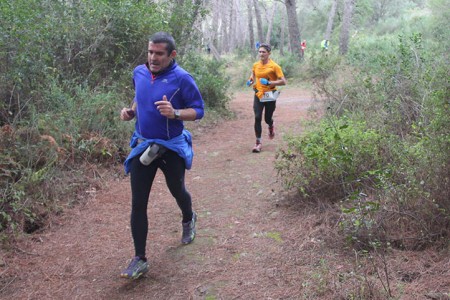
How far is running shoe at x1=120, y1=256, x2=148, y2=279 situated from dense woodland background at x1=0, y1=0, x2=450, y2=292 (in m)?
1.61

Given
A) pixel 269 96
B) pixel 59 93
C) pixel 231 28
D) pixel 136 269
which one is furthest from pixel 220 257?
pixel 231 28

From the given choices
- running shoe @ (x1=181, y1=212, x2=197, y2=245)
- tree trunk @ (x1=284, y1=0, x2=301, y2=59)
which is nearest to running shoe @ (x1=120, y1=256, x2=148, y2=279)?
running shoe @ (x1=181, y1=212, x2=197, y2=245)

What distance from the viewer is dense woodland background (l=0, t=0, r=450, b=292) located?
3.73m

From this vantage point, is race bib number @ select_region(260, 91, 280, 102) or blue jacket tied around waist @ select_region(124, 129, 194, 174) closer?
blue jacket tied around waist @ select_region(124, 129, 194, 174)

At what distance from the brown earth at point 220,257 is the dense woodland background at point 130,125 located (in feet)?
0.74

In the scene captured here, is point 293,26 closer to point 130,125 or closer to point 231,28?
point 130,125

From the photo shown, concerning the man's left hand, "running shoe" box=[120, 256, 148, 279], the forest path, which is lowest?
the forest path


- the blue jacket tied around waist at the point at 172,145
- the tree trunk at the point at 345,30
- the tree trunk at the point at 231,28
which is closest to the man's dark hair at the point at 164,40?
the blue jacket tied around waist at the point at 172,145

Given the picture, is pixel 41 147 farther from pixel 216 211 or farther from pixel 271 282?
pixel 271 282

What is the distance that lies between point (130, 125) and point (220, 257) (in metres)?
4.31

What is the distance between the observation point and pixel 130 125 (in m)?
7.97

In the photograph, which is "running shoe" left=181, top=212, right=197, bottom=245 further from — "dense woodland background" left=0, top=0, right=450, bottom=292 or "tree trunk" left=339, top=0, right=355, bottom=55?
"tree trunk" left=339, top=0, right=355, bottom=55

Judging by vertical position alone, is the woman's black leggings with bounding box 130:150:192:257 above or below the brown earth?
above

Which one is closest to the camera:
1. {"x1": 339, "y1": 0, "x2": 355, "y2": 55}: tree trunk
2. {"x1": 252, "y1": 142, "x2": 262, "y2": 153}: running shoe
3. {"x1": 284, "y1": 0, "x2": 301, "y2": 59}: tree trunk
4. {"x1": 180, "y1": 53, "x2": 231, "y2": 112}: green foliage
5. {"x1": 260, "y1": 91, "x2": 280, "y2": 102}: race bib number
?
{"x1": 260, "y1": 91, "x2": 280, "y2": 102}: race bib number
